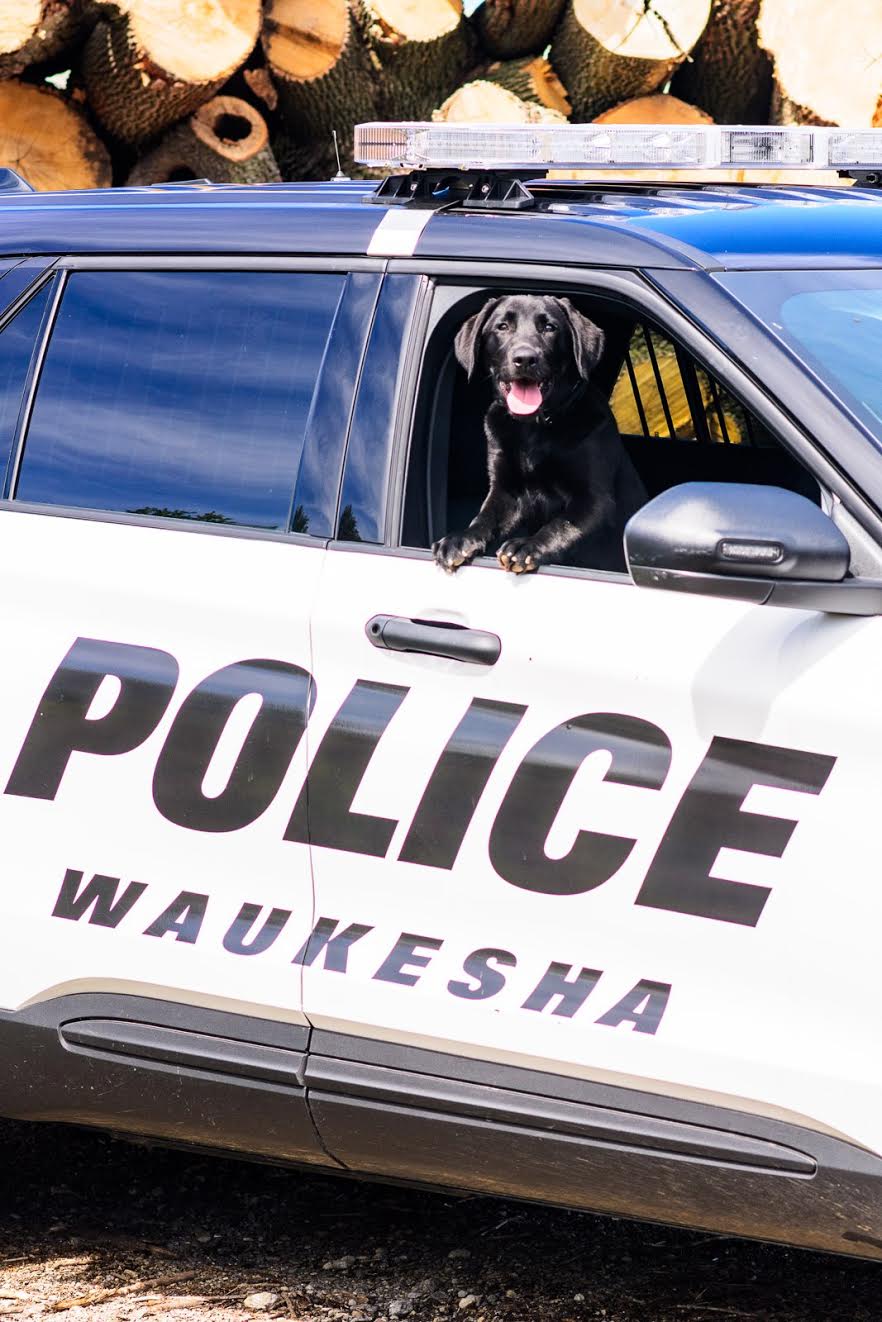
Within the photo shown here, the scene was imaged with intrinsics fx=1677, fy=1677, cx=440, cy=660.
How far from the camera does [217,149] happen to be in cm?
673

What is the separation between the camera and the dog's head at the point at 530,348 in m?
2.84

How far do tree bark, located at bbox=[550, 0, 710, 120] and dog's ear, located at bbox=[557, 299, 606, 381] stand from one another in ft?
13.4

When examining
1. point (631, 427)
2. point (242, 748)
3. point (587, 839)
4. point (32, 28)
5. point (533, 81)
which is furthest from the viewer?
point (533, 81)

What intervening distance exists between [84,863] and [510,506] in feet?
3.12

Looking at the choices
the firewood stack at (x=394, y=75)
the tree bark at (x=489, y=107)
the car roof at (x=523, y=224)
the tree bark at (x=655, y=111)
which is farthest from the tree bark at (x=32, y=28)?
the car roof at (x=523, y=224)

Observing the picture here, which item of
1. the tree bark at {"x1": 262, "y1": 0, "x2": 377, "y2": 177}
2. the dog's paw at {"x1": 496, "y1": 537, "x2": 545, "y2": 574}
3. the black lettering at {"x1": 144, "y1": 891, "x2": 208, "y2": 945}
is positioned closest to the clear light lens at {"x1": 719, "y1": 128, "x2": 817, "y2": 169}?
the dog's paw at {"x1": 496, "y1": 537, "x2": 545, "y2": 574}

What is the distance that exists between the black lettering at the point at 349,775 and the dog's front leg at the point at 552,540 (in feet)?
0.86

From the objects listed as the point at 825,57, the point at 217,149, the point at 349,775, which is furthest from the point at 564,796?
the point at 825,57

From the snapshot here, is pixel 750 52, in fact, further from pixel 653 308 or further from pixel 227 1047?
pixel 227 1047

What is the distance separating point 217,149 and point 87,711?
14.9ft

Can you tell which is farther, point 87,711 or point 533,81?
point 533,81

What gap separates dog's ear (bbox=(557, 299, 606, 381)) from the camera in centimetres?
302

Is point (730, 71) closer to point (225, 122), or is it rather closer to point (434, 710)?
point (225, 122)

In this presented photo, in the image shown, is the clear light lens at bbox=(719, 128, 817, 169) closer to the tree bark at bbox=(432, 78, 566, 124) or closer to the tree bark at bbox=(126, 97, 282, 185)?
the tree bark at bbox=(432, 78, 566, 124)
